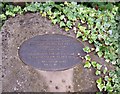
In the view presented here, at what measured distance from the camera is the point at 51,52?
13.3 feet

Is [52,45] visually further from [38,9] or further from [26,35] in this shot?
[38,9]

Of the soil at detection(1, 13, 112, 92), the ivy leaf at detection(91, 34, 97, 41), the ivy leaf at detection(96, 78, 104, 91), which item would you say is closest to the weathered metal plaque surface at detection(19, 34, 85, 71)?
the soil at detection(1, 13, 112, 92)

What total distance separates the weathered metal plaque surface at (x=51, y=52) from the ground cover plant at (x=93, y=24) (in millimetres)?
121

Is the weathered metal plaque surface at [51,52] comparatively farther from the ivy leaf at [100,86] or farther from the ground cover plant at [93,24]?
the ivy leaf at [100,86]

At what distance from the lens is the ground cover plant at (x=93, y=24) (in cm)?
398

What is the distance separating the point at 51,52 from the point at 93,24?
28.2 inches

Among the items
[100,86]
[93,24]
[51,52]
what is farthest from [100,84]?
[93,24]

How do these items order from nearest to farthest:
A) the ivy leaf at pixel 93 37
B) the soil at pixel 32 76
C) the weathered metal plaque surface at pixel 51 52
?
the soil at pixel 32 76, the weathered metal plaque surface at pixel 51 52, the ivy leaf at pixel 93 37

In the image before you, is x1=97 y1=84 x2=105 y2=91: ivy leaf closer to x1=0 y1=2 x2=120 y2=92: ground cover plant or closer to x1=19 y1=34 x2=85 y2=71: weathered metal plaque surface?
x1=0 y1=2 x2=120 y2=92: ground cover plant

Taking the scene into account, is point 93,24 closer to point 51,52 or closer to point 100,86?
point 51,52

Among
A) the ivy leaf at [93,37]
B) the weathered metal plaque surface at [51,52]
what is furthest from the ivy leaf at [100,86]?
the ivy leaf at [93,37]

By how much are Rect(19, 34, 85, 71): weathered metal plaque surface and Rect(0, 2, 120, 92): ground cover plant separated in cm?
12

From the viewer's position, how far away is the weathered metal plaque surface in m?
3.96

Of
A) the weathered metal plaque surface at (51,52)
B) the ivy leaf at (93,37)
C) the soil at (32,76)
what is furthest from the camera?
Answer: the ivy leaf at (93,37)
